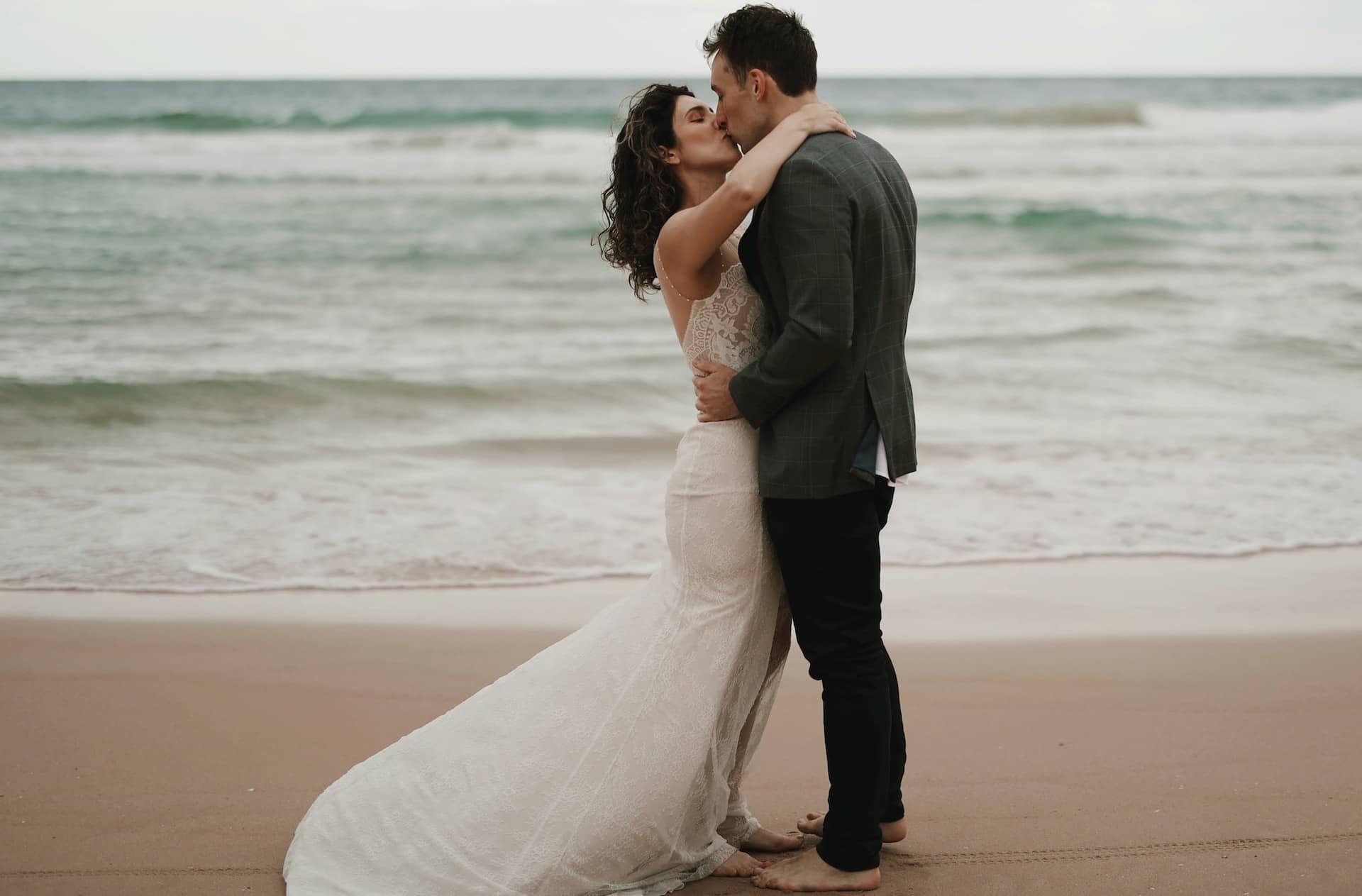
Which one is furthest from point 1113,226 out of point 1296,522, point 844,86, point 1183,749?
point 844,86

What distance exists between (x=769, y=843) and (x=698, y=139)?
1.67 m

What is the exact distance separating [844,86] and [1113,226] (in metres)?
36.1

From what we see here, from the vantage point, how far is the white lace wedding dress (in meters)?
2.56

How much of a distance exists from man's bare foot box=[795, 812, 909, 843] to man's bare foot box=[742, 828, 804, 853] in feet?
0.20

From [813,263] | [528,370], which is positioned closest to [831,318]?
[813,263]

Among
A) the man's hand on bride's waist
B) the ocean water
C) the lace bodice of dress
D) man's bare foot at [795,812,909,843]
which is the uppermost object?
the lace bodice of dress

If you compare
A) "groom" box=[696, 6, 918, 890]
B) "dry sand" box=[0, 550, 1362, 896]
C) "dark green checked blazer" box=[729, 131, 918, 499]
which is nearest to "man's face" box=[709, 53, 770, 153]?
"groom" box=[696, 6, 918, 890]

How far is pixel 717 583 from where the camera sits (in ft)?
8.64

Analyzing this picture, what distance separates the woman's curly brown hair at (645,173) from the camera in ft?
8.60

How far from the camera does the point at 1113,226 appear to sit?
17109mm

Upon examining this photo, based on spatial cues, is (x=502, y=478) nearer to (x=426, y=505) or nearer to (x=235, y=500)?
(x=426, y=505)

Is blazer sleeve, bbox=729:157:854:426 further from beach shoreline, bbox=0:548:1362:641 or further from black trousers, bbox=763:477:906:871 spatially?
beach shoreline, bbox=0:548:1362:641

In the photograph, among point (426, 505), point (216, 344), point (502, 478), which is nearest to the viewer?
point (426, 505)

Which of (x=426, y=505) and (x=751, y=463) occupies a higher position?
(x=751, y=463)
